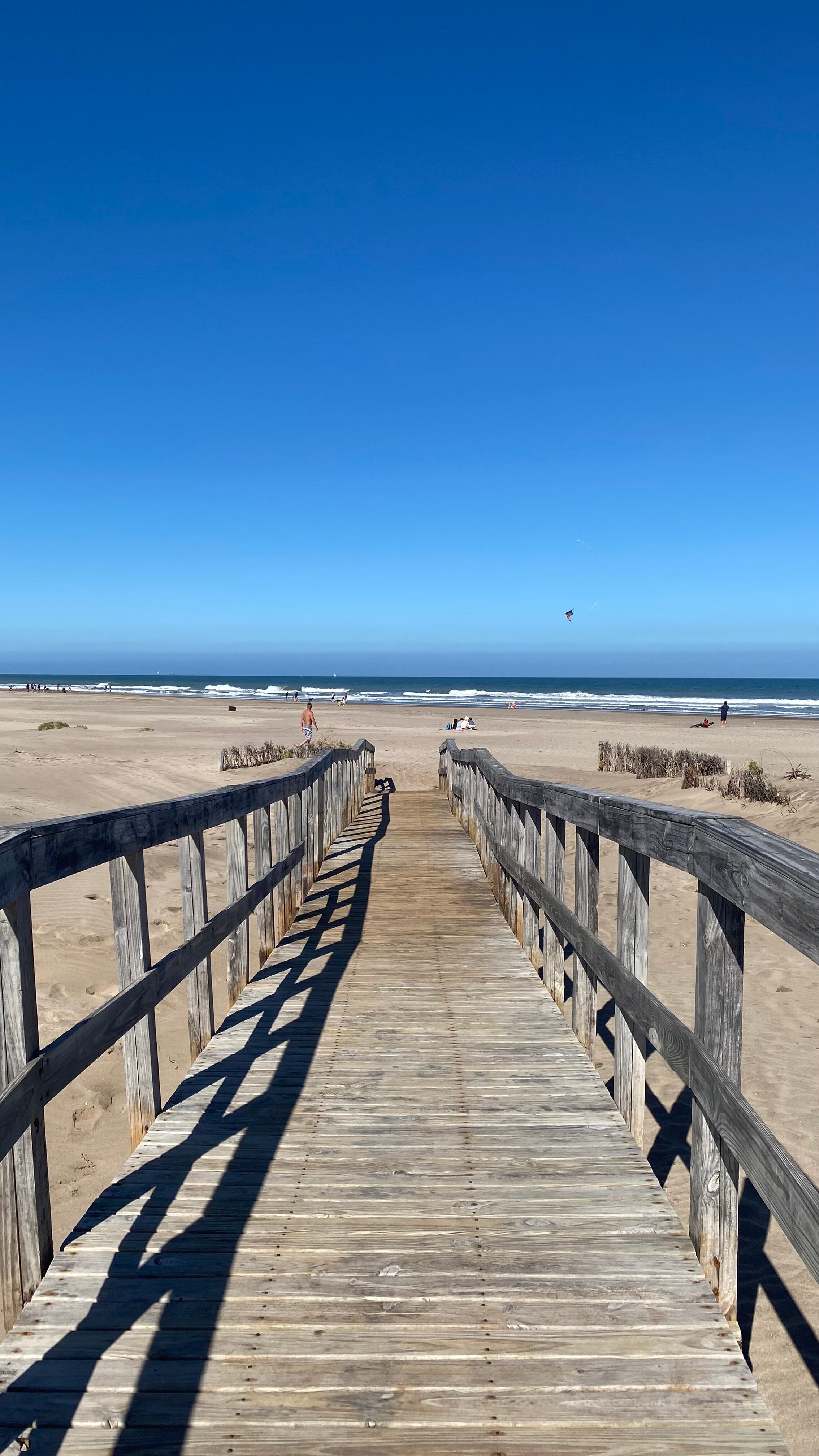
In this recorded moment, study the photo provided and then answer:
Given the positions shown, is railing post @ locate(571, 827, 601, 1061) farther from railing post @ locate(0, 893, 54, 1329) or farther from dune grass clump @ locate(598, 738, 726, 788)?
dune grass clump @ locate(598, 738, 726, 788)

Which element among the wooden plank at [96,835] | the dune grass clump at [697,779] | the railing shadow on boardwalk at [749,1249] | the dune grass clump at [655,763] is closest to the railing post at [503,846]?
the railing shadow on boardwalk at [749,1249]

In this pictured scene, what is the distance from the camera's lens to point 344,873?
28.9 ft

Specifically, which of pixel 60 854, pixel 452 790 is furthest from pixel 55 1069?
pixel 452 790

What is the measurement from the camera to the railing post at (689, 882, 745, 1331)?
2436mm

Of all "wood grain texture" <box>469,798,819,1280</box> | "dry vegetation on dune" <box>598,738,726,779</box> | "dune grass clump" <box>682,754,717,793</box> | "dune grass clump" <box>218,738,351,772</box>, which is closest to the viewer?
"wood grain texture" <box>469,798,819,1280</box>

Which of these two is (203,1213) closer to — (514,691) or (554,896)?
(554,896)

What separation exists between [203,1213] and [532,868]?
11.2 feet

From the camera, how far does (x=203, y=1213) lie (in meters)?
2.84

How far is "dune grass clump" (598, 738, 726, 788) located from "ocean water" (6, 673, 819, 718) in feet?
104

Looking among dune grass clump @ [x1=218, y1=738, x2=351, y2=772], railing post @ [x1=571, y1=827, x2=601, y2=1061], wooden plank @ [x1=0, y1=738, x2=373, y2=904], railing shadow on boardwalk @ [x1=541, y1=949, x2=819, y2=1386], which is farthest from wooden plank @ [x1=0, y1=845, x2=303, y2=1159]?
dune grass clump @ [x1=218, y1=738, x2=351, y2=772]

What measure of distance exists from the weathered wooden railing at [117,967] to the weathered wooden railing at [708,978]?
1653mm

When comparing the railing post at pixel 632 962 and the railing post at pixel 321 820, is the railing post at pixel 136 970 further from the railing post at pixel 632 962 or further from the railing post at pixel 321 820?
the railing post at pixel 321 820

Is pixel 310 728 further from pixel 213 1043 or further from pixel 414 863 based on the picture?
pixel 213 1043

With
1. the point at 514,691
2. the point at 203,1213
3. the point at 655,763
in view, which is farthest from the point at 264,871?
the point at 514,691
